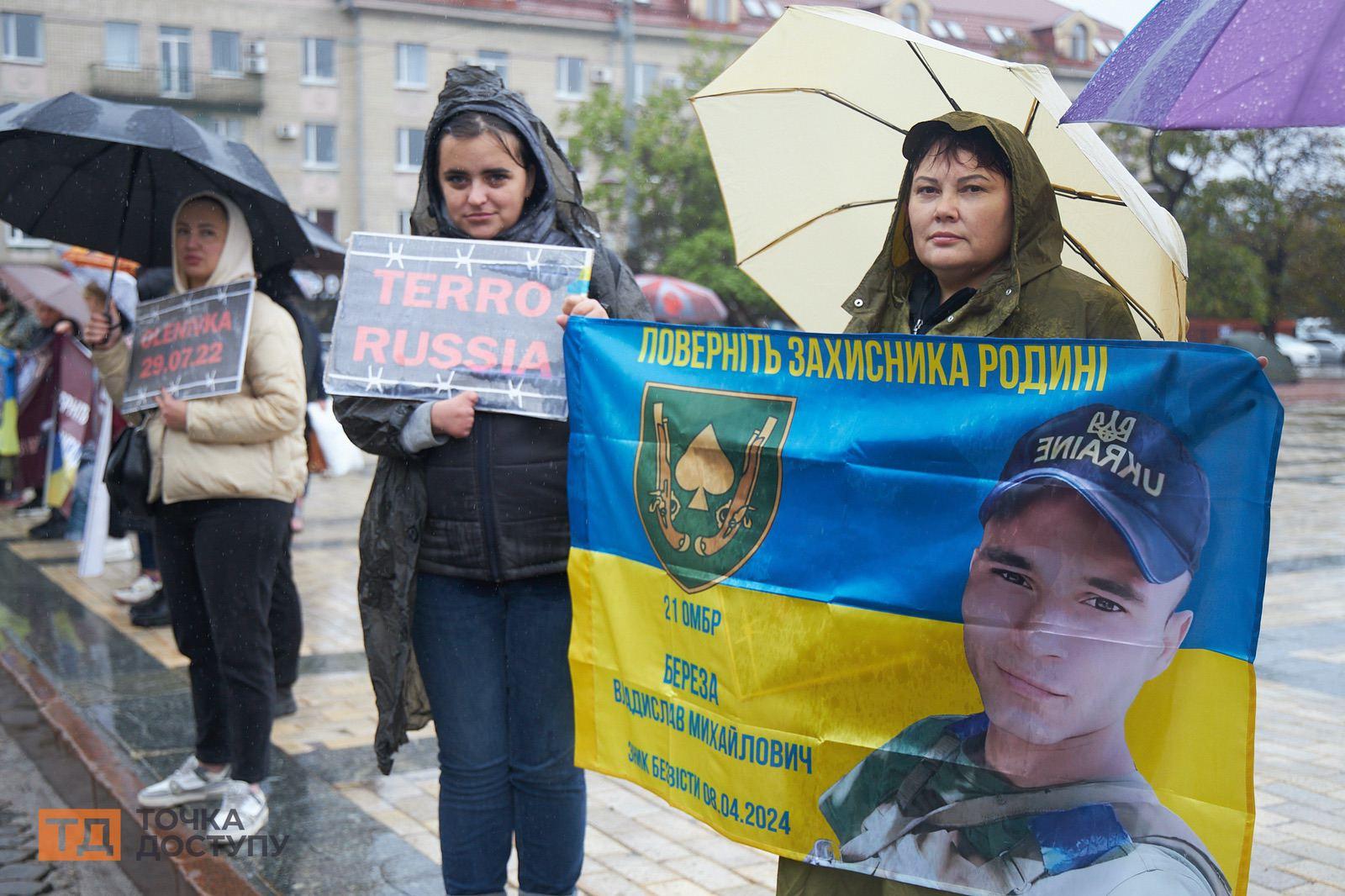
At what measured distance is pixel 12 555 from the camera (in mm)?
9672

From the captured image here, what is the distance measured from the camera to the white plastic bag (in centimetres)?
1123

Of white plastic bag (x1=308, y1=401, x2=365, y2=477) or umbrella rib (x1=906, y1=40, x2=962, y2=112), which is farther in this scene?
white plastic bag (x1=308, y1=401, x2=365, y2=477)

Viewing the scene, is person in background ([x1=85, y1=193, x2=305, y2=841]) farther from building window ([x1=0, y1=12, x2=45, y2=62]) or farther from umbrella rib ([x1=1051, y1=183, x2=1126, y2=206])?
building window ([x1=0, y1=12, x2=45, y2=62])

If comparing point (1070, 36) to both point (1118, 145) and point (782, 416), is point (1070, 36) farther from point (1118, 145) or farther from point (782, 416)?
point (1118, 145)

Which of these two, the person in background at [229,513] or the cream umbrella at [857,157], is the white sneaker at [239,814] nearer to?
the person in background at [229,513]

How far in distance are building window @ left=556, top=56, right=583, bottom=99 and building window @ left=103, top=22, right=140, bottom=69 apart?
13.6 meters

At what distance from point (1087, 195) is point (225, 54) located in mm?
13708

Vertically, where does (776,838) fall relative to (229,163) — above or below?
below

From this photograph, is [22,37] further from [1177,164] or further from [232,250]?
[1177,164]

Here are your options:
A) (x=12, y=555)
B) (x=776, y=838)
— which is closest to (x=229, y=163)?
(x=776, y=838)

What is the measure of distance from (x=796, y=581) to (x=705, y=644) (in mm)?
281

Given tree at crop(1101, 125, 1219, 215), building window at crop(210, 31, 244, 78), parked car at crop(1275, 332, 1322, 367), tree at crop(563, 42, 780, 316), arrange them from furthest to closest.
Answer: parked car at crop(1275, 332, 1322, 367), tree at crop(563, 42, 780, 316), building window at crop(210, 31, 244, 78), tree at crop(1101, 125, 1219, 215)

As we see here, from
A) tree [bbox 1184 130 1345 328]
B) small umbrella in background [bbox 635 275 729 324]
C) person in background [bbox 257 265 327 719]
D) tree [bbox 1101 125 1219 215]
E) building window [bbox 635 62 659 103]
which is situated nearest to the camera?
tree [bbox 1184 130 1345 328]

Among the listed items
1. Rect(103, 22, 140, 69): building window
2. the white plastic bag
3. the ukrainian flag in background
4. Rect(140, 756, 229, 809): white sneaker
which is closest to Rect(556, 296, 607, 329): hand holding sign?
Rect(140, 756, 229, 809): white sneaker
